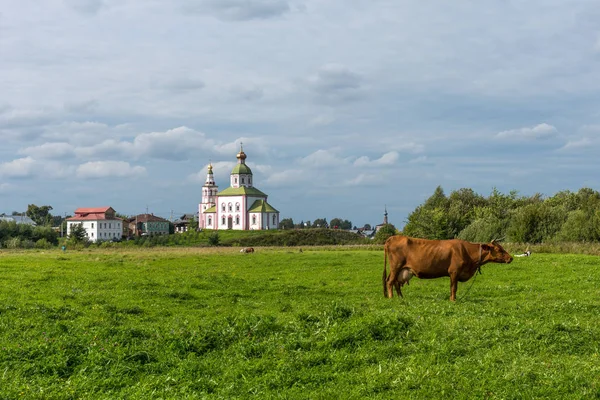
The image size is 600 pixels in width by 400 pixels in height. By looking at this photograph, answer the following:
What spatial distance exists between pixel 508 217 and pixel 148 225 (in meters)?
119

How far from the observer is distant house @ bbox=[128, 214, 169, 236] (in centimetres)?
17388

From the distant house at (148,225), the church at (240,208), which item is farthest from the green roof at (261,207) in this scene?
the distant house at (148,225)

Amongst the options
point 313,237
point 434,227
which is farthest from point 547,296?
point 313,237

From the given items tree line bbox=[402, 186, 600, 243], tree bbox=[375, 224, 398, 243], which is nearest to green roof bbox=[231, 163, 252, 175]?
tree bbox=[375, 224, 398, 243]

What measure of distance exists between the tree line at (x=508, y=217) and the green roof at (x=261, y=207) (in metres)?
58.0

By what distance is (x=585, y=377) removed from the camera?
947cm

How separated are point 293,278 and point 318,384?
16.7 metres

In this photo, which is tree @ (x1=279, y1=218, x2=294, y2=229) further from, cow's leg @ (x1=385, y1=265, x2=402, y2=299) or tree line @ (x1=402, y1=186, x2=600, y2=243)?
cow's leg @ (x1=385, y1=265, x2=402, y2=299)

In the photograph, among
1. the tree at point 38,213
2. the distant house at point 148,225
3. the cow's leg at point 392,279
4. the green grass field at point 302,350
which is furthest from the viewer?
the tree at point 38,213

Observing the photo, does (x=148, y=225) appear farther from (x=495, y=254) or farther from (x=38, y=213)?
(x=495, y=254)

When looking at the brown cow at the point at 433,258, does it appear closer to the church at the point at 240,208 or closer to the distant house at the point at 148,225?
the church at the point at 240,208

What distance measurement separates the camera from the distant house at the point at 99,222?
155 meters

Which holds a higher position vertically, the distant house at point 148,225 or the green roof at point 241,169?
the green roof at point 241,169

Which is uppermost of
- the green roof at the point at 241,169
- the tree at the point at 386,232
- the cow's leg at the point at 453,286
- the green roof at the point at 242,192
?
the green roof at the point at 241,169
